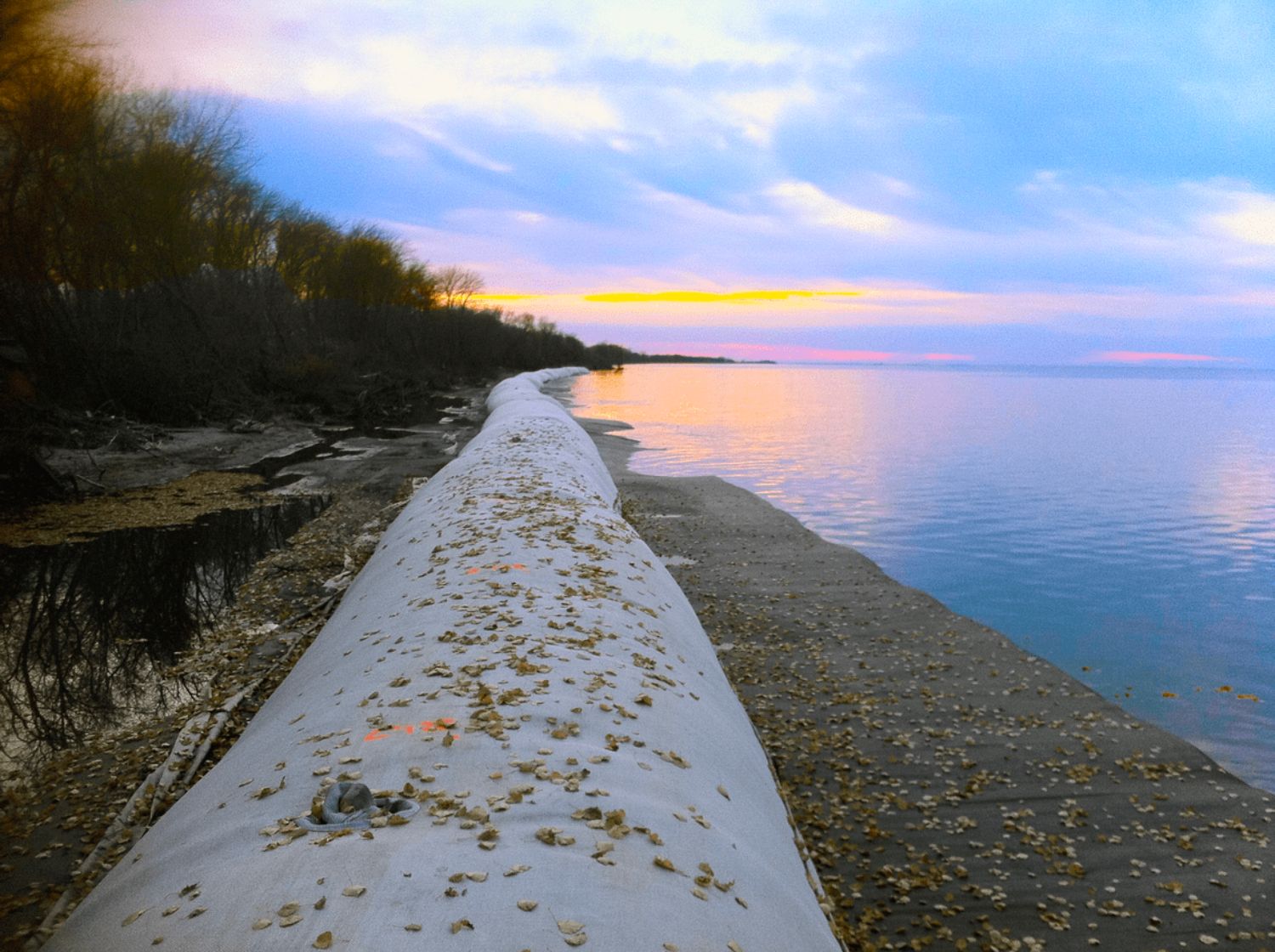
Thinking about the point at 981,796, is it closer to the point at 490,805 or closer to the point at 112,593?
the point at 490,805

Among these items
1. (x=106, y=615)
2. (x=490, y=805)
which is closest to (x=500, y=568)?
(x=490, y=805)

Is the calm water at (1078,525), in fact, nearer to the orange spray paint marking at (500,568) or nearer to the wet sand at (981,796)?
the wet sand at (981,796)

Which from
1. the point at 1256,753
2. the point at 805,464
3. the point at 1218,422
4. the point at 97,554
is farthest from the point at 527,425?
the point at 1218,422

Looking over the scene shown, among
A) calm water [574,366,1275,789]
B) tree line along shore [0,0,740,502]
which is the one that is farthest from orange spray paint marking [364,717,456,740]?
tree line along shore [0,0,740,502]

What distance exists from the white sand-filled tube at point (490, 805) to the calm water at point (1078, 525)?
452 cm

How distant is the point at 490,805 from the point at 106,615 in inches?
254

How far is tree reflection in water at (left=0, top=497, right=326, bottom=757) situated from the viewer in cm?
576

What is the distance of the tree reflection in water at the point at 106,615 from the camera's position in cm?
576

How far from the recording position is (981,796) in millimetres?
4984

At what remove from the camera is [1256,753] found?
19.7 ft

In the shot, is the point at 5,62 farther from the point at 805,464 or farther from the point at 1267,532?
the point at 1267,532

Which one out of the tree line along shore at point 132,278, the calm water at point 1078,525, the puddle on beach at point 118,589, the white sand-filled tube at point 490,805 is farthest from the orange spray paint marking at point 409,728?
the tree line along shore at point 132,278

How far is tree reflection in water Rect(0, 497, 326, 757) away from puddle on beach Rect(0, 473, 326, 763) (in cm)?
1

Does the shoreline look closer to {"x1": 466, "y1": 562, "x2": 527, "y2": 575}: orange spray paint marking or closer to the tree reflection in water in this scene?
the tree reflection in water
